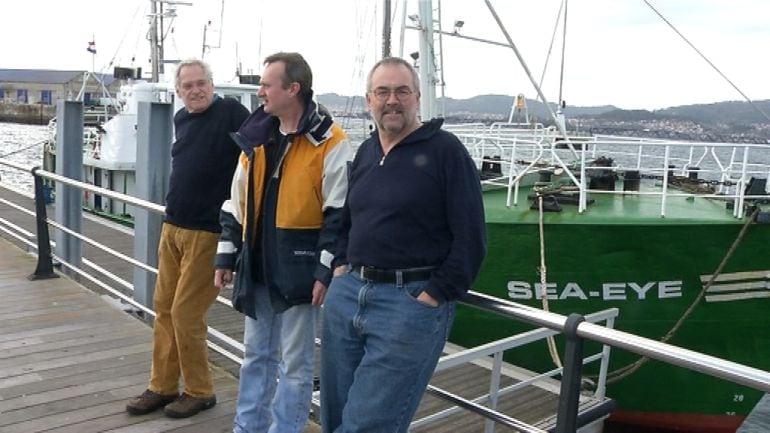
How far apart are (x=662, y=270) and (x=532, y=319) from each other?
5.32 meters

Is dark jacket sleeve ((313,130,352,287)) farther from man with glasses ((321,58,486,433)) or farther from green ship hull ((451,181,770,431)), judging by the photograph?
green ship hull ((451,181,770,431))

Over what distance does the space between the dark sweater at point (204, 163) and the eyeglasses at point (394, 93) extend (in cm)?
137

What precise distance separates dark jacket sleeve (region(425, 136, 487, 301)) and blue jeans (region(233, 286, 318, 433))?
931 millimetres

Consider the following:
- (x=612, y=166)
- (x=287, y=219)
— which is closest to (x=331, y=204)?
(x=287, y=219)

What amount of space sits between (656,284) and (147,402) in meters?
5.17

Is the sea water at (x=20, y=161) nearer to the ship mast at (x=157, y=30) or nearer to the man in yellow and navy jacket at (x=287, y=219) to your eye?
the ship mast at (x=157, y=30)

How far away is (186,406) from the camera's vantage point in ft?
13.2

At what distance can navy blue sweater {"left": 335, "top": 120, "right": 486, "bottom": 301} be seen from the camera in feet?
7.86

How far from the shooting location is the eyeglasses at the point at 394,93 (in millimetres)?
2477

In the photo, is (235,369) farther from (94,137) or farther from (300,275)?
(94,137)

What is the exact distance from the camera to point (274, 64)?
298 cm

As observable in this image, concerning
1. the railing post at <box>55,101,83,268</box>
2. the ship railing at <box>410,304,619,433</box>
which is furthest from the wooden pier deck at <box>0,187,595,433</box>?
the railing post at <box>55,101,83,268</box>

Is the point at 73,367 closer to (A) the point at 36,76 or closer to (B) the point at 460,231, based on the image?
(B) the point at 460,231

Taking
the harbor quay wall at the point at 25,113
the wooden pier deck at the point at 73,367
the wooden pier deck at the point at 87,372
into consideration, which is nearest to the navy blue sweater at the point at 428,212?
the wooden pier deck at the point at 87,372
